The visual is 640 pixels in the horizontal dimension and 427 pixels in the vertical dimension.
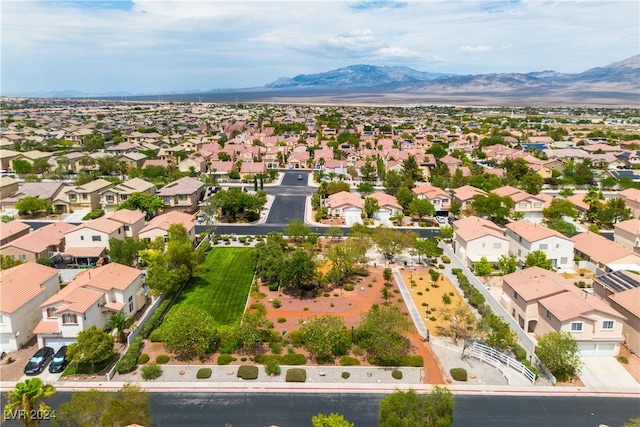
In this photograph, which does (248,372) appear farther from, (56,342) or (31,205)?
(31,205)

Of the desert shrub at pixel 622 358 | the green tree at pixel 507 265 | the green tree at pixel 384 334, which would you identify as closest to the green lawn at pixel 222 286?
the green tree at pixel 384 334

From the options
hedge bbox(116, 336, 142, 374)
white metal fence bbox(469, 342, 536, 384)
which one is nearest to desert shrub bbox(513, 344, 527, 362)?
white metal fence bbox(469, 342, 536, 384)

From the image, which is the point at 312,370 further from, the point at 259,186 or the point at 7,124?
the point at 7,124

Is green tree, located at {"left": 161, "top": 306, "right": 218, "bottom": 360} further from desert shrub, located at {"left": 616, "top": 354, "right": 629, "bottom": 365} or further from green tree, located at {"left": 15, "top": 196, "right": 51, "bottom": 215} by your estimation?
green tree, located at {"left": 15, "top": 196, "right": 51, "bottom": 215}

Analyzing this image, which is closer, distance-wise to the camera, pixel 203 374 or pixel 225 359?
pixel 203 374

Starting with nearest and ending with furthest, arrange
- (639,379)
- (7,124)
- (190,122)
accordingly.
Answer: (639,379)
(7,124)
(190,122)

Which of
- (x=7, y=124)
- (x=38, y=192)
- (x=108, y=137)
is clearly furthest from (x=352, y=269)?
(x=7, y=124)

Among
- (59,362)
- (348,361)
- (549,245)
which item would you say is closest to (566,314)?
(348,361)

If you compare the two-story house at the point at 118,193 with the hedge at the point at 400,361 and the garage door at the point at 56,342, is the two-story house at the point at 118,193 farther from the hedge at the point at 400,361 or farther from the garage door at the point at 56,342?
the hedge at the point at 400,361
